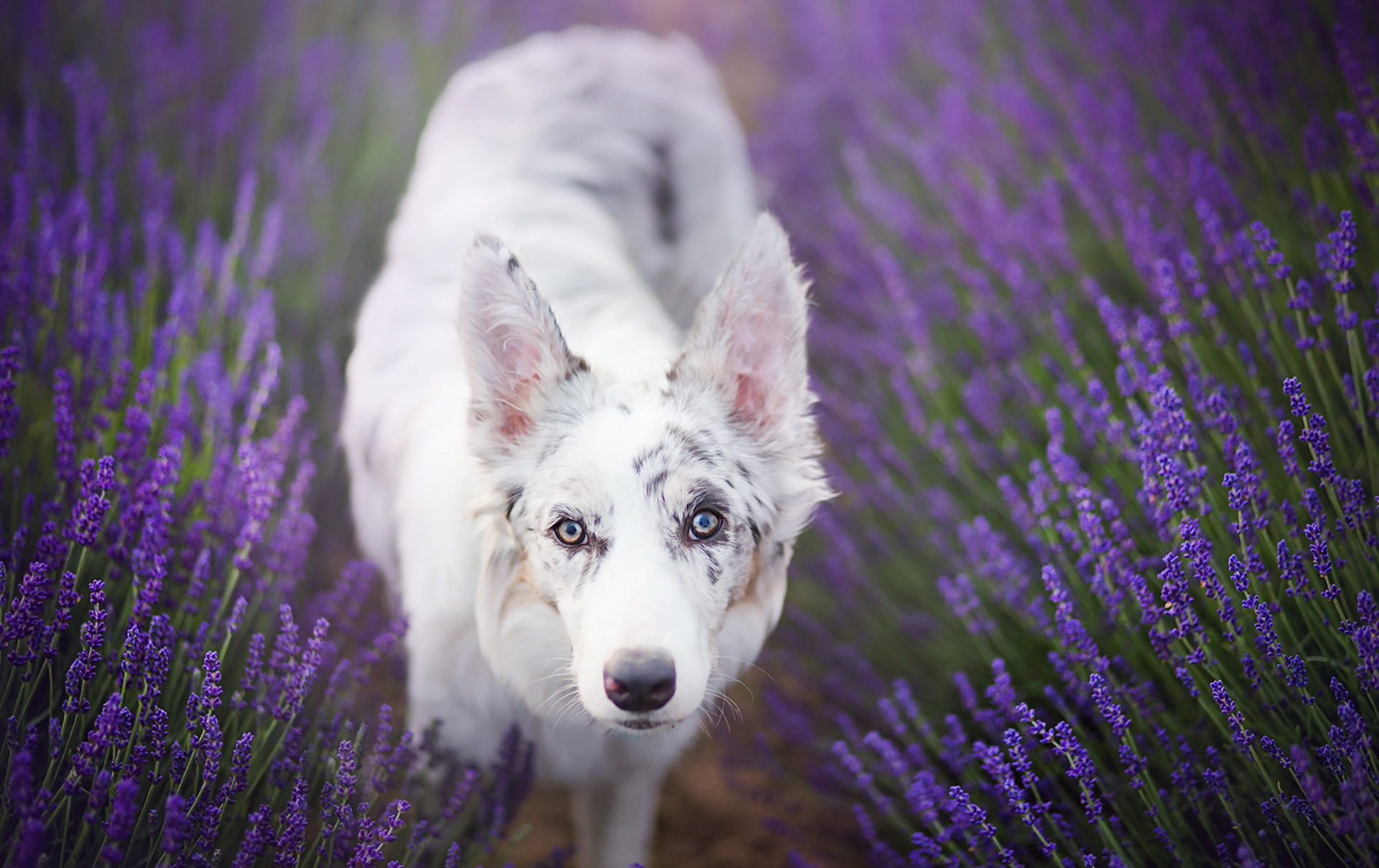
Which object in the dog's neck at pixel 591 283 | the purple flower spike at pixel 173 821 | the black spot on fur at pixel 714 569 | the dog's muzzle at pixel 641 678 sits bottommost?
the purple flower spike at pixel 173 821

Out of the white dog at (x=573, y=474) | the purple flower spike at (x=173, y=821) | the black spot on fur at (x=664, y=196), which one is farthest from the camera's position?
the black spot on fur at (x=664, y=196)

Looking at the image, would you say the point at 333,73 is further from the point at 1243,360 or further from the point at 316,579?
the point at 1243,360

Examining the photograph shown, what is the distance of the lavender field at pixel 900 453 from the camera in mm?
1400

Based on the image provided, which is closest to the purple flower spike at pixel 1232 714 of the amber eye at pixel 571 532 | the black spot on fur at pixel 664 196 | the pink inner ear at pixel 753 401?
the pink inner ear at pixel 753 401

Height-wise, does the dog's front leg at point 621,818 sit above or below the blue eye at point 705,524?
below

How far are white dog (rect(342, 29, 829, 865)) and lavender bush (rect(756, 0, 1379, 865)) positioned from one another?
1.58 ft

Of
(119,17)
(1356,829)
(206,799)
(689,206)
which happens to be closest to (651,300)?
(689,206)

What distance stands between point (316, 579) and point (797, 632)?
1.53m

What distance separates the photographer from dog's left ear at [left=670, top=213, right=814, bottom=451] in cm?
160

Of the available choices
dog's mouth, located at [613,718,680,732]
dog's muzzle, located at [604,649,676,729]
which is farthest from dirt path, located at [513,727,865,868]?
dog's muzzle, located at [604,649,676,729]

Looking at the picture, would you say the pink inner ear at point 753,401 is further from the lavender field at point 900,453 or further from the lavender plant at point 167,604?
the lavender plant at point 167,604

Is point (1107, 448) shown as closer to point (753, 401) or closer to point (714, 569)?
point (753, 401)

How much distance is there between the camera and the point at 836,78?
4328mm

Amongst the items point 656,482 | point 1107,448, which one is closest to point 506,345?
point 656,482
